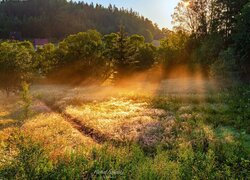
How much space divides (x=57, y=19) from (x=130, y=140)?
140134mm

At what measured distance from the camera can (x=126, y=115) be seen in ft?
85.5

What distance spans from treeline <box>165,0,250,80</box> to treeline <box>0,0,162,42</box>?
66.0m

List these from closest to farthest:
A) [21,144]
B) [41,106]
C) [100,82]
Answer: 1. [21,144]
2. [41,106]
3. [100,82]

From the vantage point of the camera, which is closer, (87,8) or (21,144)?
(21,144)

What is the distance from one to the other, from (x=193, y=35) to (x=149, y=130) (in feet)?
167

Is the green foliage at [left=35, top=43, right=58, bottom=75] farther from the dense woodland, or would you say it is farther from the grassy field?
the grassy field

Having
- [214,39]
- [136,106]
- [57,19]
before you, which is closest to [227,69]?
[214,39]

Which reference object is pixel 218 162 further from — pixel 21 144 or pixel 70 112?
pixel 70 112

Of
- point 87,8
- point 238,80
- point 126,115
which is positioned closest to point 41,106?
point 126,115

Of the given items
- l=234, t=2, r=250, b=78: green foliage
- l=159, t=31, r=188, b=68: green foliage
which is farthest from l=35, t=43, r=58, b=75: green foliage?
l=234, t=2, r=250, b=78: green foliage

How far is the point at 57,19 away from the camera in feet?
485

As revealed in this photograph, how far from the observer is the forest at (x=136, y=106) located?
12797 millimetres

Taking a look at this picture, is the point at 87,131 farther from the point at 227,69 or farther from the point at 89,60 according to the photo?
the point at 89,60

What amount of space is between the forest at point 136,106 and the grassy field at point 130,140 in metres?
0.07
